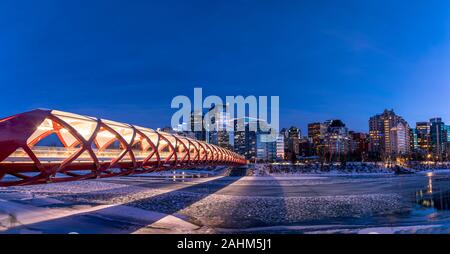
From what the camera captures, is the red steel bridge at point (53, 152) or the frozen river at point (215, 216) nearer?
the red steel bridge at point (53, 152)

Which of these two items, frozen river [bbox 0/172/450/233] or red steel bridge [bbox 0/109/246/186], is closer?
red steel bridge [bbox 0/109/246/186]

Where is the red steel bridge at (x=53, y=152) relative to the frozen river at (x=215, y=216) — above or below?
above

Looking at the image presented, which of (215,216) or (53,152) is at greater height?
(53,152)

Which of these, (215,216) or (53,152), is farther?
(215,216)

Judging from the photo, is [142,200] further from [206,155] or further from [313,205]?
[206,155]

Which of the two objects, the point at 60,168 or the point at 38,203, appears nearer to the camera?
the point at 60,168

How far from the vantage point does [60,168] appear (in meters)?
15.2

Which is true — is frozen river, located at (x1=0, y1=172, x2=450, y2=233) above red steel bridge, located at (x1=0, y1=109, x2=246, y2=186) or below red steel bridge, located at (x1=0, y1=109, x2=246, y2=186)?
below

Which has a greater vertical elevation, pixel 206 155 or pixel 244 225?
pixel 206 155
